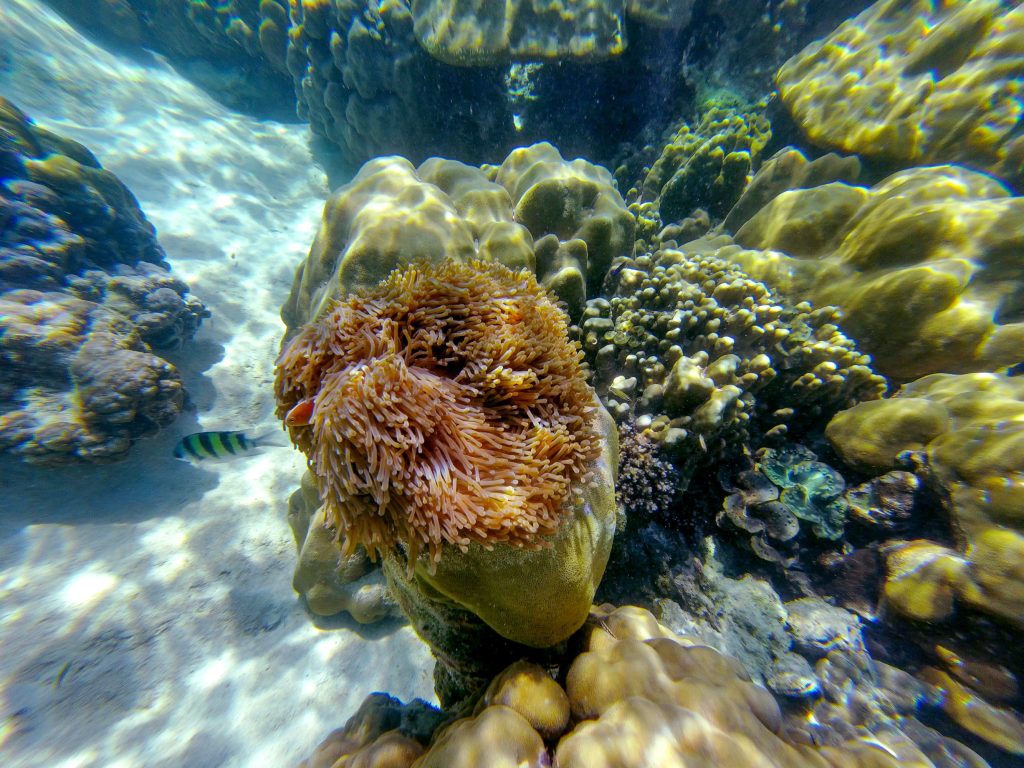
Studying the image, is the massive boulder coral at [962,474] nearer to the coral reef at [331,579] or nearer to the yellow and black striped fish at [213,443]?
the coral reef at [331,579]

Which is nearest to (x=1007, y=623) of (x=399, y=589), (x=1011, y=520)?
(x=1011, y=520)

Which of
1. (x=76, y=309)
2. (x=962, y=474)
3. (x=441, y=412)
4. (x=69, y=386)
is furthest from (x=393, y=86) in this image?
(x=962, y=474)

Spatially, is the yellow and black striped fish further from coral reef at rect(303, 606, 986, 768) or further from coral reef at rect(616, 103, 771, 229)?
coral reef at rect(616, 103, 771, 229)

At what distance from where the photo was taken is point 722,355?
11.7 feet

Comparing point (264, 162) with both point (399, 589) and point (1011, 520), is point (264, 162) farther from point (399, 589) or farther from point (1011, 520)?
point (1011, 520)

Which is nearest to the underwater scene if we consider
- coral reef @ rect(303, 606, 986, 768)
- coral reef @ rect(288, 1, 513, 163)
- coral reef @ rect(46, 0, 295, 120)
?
coral reef @ rect(303, 606, 986, 768)

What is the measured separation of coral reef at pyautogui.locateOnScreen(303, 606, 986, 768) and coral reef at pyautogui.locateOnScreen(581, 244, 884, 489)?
1441 mm

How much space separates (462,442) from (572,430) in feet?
1.85

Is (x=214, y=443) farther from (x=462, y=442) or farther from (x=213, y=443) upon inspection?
(x=462, y=442)

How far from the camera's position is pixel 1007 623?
2670mm

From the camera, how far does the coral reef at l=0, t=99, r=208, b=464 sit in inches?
198

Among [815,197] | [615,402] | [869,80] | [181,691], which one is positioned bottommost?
[181,691]

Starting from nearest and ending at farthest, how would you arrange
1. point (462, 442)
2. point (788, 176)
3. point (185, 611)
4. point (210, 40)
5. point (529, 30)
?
point (462, 442) → point (185, 611) → point (788, 176) → point (529, 30) → point (210, 40)

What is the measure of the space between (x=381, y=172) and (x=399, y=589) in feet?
11.3
